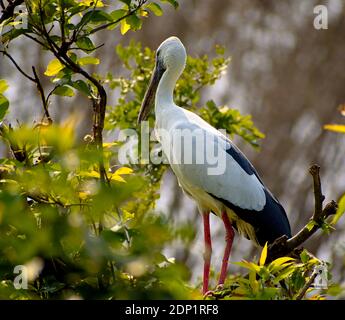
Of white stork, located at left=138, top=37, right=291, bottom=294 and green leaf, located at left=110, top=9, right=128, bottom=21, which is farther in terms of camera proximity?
white stork, located at left=138, top=37, right=291, bottom=294

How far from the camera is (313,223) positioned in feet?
13.1

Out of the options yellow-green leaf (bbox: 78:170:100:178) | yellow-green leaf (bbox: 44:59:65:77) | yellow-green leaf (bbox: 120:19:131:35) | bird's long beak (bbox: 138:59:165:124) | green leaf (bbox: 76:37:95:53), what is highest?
yellow-green leaf (bbox: 120:19:131:35)

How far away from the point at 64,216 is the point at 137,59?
4742 mm

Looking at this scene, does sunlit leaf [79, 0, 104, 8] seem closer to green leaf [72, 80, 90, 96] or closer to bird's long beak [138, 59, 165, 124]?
green leaf [72, 80, 90, 96]

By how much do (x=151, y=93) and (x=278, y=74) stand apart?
9.15 meters

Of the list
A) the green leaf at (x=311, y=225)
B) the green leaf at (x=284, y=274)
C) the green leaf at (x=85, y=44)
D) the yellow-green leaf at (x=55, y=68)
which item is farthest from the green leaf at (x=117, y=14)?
the green leaf at (x=284, y=274)

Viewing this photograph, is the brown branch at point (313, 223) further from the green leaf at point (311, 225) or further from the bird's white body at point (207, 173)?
the bird's white body at point (207, 173)

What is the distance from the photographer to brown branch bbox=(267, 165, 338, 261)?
152 inches

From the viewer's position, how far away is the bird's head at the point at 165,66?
6113 mm

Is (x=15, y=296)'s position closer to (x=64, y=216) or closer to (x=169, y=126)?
(x=64, y=216)

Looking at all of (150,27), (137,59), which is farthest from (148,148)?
(150,27)

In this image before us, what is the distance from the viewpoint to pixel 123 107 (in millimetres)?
6391

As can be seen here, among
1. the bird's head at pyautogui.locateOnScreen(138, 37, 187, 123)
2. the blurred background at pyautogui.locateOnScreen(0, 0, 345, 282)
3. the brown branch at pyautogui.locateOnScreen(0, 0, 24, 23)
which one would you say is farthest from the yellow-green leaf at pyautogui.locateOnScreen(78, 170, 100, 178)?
the blurred background at pyautogui.locateOnScreen(0, 0, 345, 282)

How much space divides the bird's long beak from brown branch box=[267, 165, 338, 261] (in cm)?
200
